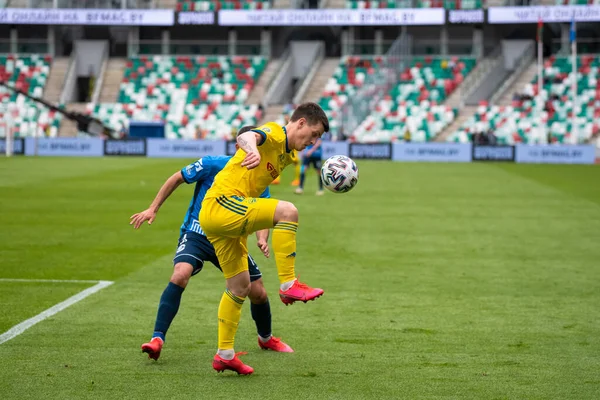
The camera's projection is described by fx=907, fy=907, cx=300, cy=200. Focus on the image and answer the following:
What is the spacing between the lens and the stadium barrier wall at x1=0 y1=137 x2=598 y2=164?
44.3 m

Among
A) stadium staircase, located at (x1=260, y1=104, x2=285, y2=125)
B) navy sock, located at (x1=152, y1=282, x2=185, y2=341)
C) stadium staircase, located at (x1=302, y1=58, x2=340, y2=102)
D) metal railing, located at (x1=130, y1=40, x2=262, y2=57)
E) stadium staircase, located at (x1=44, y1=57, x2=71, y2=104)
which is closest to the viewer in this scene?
navy sock, located at (x1=152, y1=282, x2=185, y2=341)

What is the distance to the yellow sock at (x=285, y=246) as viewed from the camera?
6.68 metres

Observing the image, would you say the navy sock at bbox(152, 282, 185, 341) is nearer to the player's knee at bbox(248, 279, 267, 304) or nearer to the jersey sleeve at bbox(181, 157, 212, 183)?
the player's knee at bbox(248, 279, 267, 304)

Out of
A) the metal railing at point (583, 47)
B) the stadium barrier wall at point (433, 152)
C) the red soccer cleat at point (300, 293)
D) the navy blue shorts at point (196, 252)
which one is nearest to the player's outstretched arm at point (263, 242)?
the navy blue shorts at point (196, 252)

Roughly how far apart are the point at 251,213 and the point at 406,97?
159 ft

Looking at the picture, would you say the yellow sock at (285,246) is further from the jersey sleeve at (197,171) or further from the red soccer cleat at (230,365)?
the jersey sleeve at (197,171)

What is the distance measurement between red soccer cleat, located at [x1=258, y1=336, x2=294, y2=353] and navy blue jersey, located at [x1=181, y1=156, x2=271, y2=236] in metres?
1.15

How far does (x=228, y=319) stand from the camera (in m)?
7.11

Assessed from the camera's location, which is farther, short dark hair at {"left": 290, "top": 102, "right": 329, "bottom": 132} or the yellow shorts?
short dark hair at {"left": 290, "top": 102, "right": 329, "bottom": 132}

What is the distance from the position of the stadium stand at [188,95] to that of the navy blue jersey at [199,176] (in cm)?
4474

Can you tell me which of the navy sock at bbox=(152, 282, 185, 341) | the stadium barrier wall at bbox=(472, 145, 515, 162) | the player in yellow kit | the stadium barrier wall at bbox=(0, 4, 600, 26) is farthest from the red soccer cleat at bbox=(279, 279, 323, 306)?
the stadium barrier wall at bbox=(0, 4, 600, 26)

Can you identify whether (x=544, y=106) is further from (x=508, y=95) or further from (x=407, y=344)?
(x=407, y=344)

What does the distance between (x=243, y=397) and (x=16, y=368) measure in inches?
76.7

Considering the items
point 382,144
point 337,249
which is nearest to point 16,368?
point 337,249
